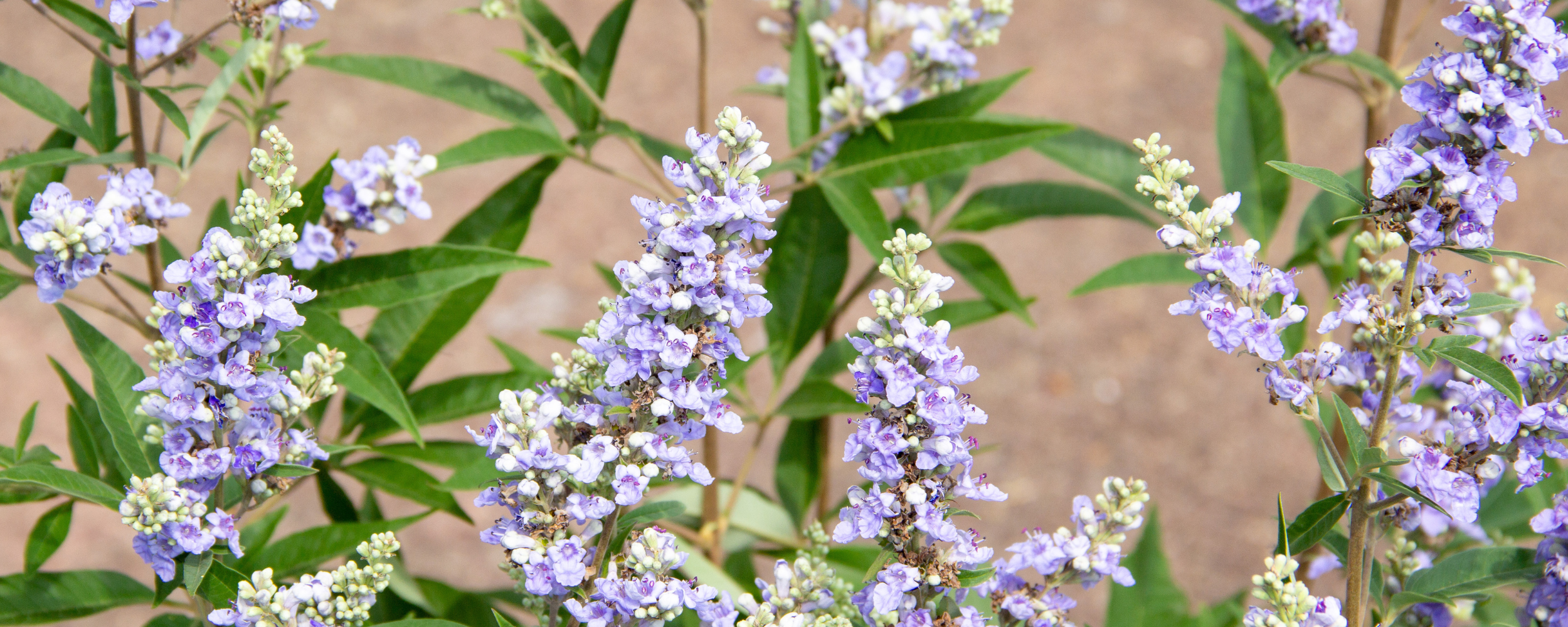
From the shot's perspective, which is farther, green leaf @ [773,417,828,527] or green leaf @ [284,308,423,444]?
green leaf @ [773,417,828,527]

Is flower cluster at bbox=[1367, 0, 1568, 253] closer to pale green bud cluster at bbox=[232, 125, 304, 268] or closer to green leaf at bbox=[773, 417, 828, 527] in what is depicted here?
pale green bud cluster at bbox=[232, 125, 304, 268]

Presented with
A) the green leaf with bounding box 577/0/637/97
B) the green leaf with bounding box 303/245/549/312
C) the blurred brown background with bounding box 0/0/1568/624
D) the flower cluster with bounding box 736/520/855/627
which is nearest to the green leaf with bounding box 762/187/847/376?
the green leaf with bounding box 577/0/637/97

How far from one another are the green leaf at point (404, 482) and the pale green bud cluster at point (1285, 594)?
42.9 inches

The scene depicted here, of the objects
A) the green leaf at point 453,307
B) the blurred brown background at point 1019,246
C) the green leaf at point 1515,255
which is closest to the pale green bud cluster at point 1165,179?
the green leaf at point 1515,255

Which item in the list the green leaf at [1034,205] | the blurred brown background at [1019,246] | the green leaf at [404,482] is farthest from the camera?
the blurred brown background at [1019,246]

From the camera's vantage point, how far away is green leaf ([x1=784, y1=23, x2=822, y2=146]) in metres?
2.00

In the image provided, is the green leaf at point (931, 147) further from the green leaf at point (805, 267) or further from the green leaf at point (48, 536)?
the green leaf at point (48, 536)

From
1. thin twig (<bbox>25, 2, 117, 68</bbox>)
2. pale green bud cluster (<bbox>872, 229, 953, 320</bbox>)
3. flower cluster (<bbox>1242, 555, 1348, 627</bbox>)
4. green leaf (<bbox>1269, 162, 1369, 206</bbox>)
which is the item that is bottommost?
flower cluster (<bbox>1242, 555, 1348, 627</bbox>)

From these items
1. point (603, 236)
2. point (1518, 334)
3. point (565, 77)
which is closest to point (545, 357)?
point (603, 236)

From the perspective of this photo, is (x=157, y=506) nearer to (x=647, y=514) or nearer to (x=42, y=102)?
(x=647, y=514)

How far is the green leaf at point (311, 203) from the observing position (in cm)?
166

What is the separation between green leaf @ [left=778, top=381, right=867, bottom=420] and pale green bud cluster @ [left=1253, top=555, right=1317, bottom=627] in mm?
783

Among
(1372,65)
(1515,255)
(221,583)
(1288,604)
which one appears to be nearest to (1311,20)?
(1372,65)

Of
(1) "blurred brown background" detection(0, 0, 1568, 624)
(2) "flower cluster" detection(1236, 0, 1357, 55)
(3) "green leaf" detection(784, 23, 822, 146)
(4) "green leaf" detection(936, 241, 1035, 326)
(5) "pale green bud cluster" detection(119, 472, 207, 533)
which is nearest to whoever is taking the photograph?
(5) "pale green bud cluster" detection(119, 472, 207, 533)
